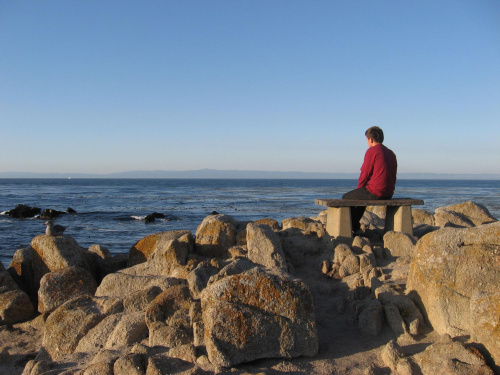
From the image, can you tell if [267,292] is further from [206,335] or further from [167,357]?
[167,357]

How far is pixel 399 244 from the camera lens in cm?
743

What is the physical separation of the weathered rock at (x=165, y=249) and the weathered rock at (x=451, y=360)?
4.33 m

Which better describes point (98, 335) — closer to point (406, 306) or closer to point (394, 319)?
point (394, 319)

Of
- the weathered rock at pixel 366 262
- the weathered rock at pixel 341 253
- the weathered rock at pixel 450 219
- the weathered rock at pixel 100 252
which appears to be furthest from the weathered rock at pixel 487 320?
the weathered rock at pixel 100 252

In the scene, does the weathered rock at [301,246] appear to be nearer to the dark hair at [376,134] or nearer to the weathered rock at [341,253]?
the weathered rock at [341,253]

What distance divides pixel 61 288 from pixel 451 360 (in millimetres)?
6247

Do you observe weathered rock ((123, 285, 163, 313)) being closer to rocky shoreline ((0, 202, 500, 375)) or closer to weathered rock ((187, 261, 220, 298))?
rocky shoreline ((0, 202, 500, 375))

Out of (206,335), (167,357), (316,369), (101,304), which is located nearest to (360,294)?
(316,369)

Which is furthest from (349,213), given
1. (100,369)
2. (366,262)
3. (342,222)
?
(100,369)

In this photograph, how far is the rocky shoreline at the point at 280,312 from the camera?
4.57 meters

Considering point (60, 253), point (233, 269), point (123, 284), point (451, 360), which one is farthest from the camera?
point (60, 253)

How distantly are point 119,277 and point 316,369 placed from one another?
409cm

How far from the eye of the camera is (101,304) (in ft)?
22.0

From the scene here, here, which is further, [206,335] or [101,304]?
[101,304]
